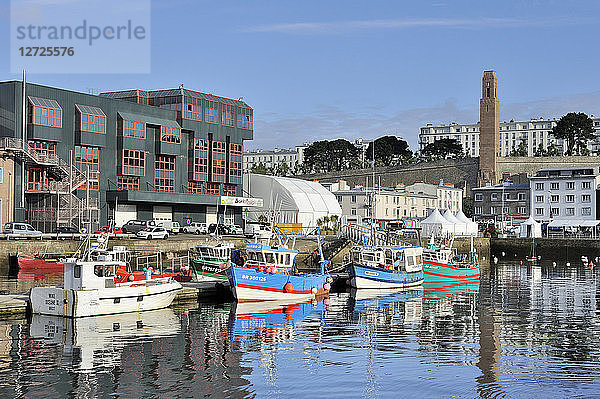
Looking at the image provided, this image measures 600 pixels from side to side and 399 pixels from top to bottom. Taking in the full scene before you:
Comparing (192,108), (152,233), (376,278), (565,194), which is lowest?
(376,278)

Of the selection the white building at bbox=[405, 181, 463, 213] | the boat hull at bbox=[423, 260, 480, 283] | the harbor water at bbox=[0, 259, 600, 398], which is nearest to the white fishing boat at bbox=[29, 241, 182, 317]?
the harbor water at bbox=[0, 259, 600, 398]

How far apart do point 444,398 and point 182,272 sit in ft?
98.1

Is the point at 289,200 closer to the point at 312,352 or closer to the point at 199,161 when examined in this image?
the point at 199,161

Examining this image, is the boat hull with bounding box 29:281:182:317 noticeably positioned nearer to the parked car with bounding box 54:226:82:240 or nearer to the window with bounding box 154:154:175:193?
the parked car with bounding box 54:226:82:240

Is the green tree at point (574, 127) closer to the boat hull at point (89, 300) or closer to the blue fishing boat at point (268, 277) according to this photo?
the blue fishing boat at point (268, 277)

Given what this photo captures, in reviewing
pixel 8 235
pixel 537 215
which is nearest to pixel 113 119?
pixel 8 235

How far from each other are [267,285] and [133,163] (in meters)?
41.9

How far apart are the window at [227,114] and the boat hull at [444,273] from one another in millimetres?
42788

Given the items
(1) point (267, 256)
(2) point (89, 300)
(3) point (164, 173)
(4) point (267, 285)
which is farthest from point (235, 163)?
(2) point (89, 300)

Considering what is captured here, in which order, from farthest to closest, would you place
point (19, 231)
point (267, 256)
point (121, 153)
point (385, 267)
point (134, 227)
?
point (121, 153) → point (134, 227) → point (19, 231) → point (385, 267) → point (267, 256)

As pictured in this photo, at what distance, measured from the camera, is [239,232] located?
80688 mm

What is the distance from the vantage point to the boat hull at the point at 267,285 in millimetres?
41906

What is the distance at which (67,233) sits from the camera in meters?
66.2

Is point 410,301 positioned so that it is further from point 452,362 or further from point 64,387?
point 64,387
